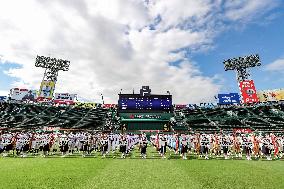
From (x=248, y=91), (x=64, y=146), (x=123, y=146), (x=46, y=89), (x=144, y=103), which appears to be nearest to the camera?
(x=64, y=146)

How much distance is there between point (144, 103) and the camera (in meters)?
52.2

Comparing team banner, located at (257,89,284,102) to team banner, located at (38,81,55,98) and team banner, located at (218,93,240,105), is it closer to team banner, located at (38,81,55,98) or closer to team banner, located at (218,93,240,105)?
team banner, located at (218,93,240,105)

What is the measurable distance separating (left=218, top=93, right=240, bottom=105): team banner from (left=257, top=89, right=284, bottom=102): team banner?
43.3ft

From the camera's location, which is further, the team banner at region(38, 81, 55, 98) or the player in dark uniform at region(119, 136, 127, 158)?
the team banner at region(38, 81, 55, 98)

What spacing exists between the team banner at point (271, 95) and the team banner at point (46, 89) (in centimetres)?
6855

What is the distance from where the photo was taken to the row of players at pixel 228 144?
18.0 meters

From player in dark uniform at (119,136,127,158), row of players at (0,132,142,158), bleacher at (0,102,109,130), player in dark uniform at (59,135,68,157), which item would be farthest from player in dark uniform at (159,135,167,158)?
bleacher at (0,102,109,130)

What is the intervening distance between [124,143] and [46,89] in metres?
60.5

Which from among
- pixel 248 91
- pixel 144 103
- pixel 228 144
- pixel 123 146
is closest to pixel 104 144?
pixel 123 146

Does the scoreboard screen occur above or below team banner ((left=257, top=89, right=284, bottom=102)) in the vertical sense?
below

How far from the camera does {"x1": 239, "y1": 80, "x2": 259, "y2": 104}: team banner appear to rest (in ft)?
218

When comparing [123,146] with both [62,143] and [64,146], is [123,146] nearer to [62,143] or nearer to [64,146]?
[64,146]

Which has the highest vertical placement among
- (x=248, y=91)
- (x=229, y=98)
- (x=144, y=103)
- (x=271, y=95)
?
(x=248, y=91)

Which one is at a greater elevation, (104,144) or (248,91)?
(248,91)
